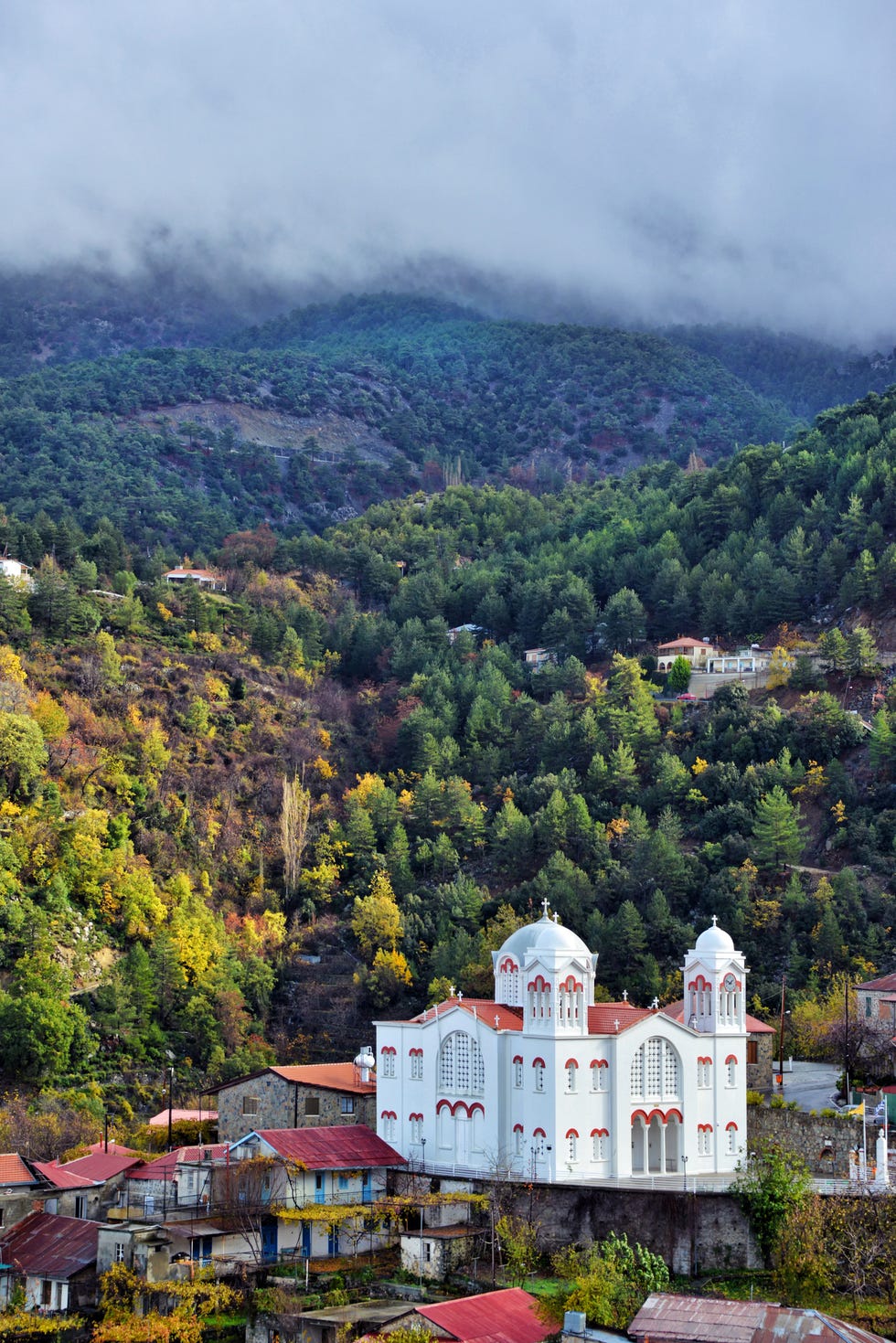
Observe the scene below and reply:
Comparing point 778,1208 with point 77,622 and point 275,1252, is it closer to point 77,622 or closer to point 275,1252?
point 275,1252

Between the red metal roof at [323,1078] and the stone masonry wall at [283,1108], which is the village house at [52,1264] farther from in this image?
the red metal roof at [323,1078]

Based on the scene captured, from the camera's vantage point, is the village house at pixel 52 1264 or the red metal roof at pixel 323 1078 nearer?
the village house at pixel 52 1264

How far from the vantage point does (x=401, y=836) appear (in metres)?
97.6

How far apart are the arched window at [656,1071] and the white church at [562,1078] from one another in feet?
0.12

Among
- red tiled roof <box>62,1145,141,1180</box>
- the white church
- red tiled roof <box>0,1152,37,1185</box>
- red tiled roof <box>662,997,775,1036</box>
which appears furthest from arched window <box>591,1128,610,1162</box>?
red tiled roof <box>0,1152,37,1185</box>

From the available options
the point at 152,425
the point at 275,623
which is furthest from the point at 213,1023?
the point at 152,425

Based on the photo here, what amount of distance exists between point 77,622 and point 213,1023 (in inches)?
1255

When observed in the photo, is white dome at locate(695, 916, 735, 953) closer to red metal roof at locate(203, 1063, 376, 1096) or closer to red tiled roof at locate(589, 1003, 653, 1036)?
red tiled roof at locate(589, 1003, 653, 1036)

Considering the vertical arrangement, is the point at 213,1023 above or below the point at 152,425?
below

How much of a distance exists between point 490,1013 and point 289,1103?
8102 millimetres

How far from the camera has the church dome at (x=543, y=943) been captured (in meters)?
60.2

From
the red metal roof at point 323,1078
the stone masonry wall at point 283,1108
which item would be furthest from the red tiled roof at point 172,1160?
the red metal roof at point 323,1078

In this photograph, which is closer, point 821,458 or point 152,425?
point 821,458

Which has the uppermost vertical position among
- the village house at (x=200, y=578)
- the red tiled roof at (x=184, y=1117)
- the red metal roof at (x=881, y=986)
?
the village house at (x=200, y=578)
